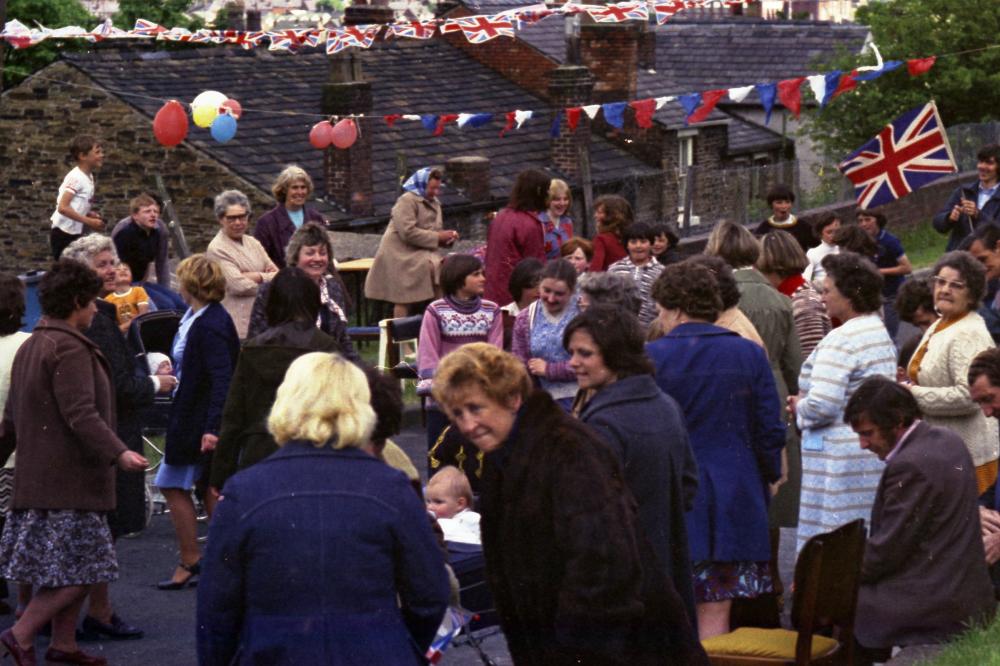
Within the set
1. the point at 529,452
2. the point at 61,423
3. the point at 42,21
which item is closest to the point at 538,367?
the point at 61,423

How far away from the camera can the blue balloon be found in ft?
64.4

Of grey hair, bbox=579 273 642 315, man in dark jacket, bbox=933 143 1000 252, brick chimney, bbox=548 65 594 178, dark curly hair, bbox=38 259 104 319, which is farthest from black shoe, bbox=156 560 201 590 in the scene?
brick chimney, bbox=548 65 594 178

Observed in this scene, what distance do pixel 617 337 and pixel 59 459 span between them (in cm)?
287

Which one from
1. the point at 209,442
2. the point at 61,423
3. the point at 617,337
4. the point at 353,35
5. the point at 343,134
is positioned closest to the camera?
the point at 617,337

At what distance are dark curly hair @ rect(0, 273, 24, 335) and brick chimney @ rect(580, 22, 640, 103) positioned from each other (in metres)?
29.6

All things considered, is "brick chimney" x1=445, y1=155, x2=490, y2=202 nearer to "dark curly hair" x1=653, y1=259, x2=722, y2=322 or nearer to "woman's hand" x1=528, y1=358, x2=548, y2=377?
"woman's hand" x1=528, y1=358, x2=548, y2=377

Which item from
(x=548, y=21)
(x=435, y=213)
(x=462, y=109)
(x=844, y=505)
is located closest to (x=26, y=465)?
(x=844, y=505)

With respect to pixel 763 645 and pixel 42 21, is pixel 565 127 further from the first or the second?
pixel 763 645

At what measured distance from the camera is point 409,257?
14617 millimetres

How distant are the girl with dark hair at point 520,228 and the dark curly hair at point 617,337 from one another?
619cm

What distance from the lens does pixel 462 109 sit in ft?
115

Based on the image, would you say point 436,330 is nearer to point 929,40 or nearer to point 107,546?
point 107,546

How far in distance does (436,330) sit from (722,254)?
1.65 metres

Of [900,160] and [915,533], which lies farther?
[900,160]
